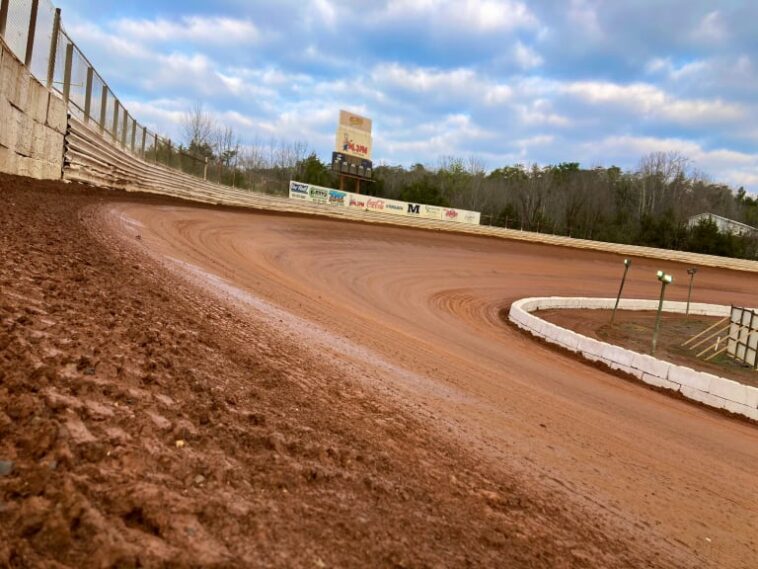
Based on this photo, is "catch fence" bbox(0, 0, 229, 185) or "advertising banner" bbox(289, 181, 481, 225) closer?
"catch fence" bbox(0, 0, 229, 185)

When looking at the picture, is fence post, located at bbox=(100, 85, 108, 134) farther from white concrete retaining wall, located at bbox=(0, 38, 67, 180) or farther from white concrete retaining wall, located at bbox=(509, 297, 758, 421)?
white concrete retaining wall, located at bbox=(509, 297, 758, 421)

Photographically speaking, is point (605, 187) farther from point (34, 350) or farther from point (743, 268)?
point (34, 350)

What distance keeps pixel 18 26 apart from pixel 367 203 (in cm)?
2904

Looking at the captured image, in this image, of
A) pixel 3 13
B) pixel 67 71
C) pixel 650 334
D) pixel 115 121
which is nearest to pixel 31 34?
pixel 3 13

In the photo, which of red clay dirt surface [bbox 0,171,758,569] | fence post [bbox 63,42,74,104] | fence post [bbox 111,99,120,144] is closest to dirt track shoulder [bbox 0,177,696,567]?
red clay dirt surface [bbox 0,171,758,569]

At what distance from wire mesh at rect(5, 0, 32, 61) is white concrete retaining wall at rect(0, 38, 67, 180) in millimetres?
320

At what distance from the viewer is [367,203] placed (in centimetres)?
3966

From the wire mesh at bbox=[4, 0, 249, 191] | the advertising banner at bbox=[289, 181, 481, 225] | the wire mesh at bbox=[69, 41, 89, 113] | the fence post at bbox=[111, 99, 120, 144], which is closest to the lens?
the wire mesh at bbox=[4, 0, 249, 191]

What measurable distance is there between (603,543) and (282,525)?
6.36 feet

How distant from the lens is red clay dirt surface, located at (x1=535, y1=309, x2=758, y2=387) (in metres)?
14.1

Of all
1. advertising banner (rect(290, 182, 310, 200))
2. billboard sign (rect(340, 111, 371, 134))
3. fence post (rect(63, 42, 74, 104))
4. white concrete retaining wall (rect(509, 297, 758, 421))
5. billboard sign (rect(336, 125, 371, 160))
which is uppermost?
billboard sign (rect(340, 111, 371, 134))

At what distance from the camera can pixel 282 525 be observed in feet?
6.50

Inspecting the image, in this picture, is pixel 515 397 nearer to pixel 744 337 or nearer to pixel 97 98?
pixel 744 337

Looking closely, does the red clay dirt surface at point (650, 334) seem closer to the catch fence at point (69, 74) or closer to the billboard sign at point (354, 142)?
the catch fence at point (69, 74)
